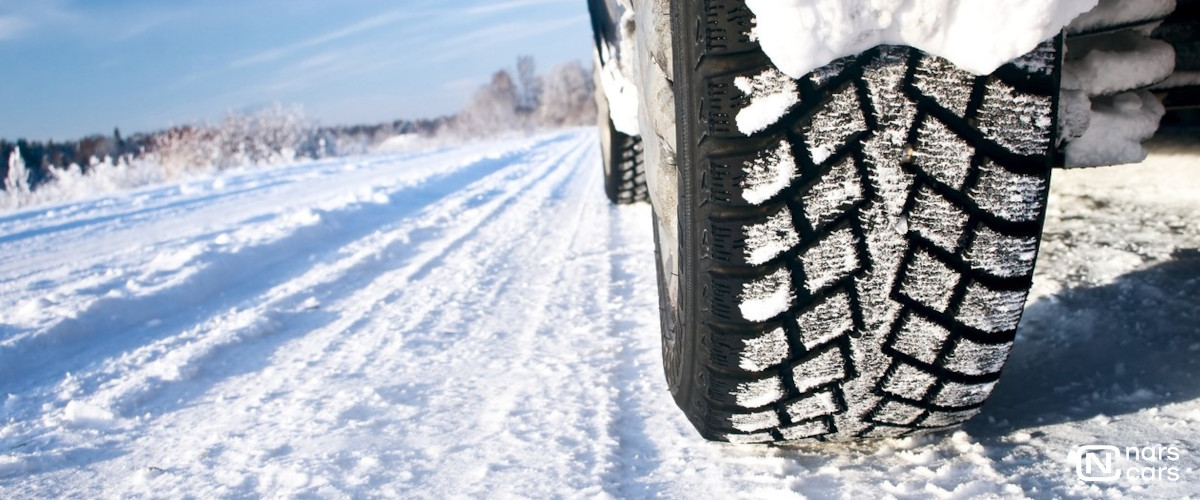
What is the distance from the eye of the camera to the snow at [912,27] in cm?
83

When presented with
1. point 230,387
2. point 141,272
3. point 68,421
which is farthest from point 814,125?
point 141,272

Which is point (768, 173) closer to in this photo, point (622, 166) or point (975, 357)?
point (975, 357)

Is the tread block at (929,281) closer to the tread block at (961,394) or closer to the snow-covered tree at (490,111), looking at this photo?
the tread block at (961,394)

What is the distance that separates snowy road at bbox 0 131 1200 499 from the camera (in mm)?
1158

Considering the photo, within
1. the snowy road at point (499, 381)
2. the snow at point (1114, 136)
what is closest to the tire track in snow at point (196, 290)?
the snowy road at point (499, 381)

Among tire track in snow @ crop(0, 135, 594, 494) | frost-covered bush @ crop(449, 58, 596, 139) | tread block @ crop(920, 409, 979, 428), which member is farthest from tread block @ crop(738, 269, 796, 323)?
frost-covered bush @ crop(449, 58, 596, 139)

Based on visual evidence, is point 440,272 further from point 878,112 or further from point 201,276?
point 878,112

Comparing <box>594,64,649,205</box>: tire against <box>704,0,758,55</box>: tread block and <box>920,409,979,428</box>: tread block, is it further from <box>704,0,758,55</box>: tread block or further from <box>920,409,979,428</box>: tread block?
<box>704,0,758,55</box>: tread block

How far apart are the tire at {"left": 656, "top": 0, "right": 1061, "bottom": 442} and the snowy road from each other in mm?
198

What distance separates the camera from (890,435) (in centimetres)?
119

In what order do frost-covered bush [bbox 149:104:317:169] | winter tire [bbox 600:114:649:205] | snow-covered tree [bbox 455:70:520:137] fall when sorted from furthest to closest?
snow-covered tree [bbox 455:70:520:137]
frost-covered bush [bbox 149:104:317:169]
winter tire [bbox 600:114:649:205]

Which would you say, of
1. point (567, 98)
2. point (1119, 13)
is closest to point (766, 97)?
point (1119, 13)

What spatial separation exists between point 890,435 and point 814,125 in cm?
59

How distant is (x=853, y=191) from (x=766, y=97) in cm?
17
